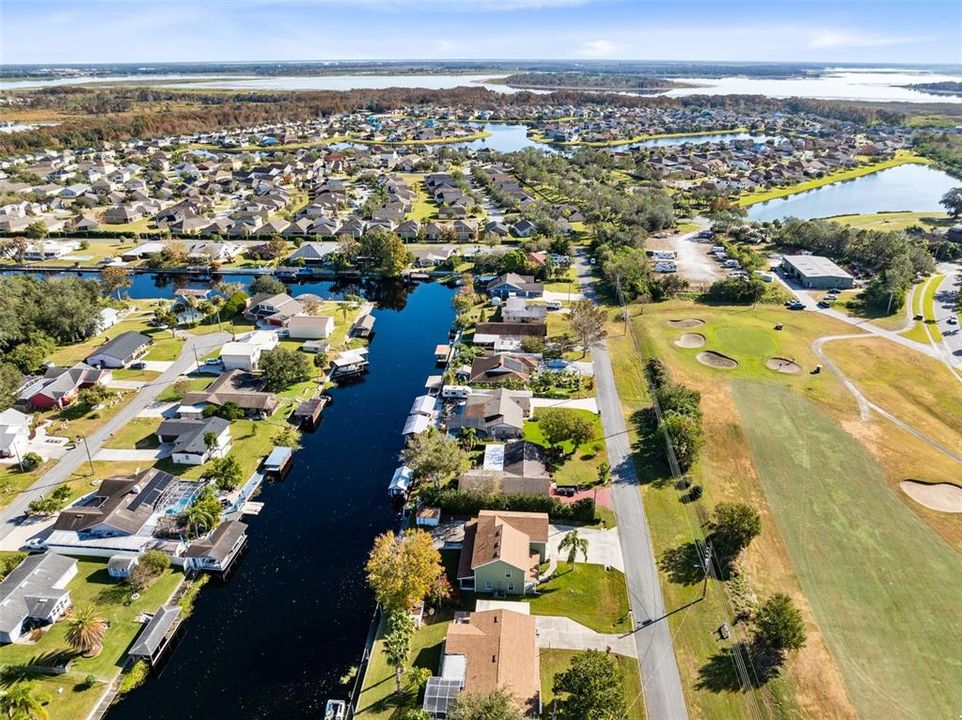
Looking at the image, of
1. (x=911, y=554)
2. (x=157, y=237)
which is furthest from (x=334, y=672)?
(x=157, y=237)

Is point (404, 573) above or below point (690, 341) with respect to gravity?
above

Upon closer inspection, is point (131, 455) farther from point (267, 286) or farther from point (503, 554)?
point (267, 286)

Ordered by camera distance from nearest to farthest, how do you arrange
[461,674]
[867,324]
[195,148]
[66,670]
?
[461,674] → [66,670] → [867,324] → [195,148]

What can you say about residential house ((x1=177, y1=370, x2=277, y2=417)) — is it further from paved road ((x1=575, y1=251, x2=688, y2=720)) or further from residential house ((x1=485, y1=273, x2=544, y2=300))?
residential house ((x1=485, y1=273, x2=544, y2=300))

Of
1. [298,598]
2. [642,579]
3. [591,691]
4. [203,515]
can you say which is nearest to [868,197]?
[642,579]

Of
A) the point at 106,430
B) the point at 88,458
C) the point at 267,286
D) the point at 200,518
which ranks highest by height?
the point at 267,286

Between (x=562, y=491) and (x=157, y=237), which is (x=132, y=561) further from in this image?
(x=157, y=237)

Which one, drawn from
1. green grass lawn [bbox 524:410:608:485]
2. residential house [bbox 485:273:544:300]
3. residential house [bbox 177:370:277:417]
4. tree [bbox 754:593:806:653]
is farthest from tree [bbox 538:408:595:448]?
residential house [bbox 485:273:544:300]
